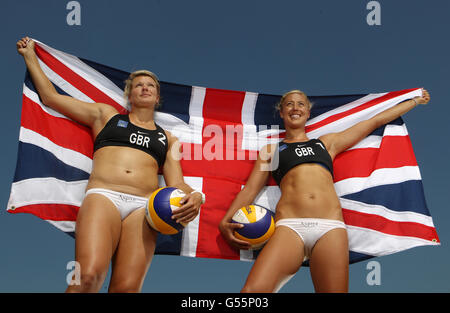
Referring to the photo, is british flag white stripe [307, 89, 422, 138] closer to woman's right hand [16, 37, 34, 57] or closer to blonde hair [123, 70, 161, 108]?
blonde hair [123, 70, 161, 108]

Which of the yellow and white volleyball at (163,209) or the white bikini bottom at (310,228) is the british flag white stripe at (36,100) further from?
the white bikini bottom at (310,228)

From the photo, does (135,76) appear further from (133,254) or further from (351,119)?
(351,119)

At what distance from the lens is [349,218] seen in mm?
6859

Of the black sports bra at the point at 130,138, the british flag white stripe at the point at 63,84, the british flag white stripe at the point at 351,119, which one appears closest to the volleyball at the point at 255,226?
the black sports bra at the point at 130,138

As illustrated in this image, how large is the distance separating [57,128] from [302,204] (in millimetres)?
4173

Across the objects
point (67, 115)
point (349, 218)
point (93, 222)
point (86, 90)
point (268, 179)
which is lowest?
point (93, 222)

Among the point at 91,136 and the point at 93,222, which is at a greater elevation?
the point at 91,136

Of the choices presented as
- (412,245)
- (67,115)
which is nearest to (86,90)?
(67,115)

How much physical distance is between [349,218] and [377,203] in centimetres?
57

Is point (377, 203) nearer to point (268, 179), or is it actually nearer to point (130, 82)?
point (268, 179)

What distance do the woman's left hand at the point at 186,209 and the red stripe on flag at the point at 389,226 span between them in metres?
2.99

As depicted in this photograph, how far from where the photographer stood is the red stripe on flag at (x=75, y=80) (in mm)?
6879

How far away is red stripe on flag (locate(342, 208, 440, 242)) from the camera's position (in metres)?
6.48

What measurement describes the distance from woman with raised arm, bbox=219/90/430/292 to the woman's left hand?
33.6 inches
